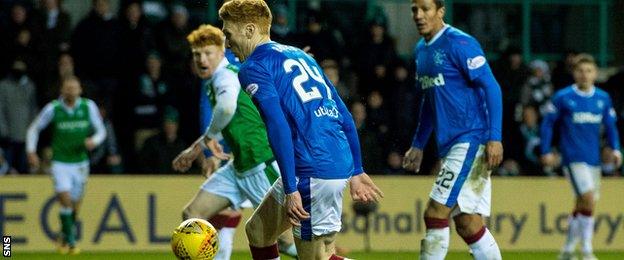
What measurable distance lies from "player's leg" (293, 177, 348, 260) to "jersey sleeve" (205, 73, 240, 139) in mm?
2229

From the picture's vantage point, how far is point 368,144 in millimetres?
16969

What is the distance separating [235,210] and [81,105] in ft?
18.6

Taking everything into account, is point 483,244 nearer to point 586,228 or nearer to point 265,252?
point 265,252

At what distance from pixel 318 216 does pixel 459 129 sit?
6.24ft

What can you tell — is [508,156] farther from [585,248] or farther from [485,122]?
[485,122]

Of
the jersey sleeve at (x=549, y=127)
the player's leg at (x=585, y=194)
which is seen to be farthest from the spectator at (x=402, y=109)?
the player's leg at (x=585, y=194)

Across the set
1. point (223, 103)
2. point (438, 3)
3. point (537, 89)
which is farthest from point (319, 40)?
point (438, 3)

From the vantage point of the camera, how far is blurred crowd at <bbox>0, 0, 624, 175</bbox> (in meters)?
17.1

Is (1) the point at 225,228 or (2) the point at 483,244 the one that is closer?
(2) the point at 483,244

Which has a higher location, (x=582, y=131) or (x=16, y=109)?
(x=16, y=109)

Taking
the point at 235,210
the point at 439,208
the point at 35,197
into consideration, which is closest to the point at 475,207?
the point at 439,208

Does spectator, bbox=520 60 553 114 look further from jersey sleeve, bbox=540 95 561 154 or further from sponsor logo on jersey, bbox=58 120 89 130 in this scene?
sponsor logo on jersey, bbox=58 120 89 130

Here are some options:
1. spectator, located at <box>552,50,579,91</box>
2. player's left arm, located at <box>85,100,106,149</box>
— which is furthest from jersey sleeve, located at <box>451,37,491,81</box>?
spectator, located at <box>552,50,579,91</box>

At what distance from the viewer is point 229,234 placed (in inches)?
428
